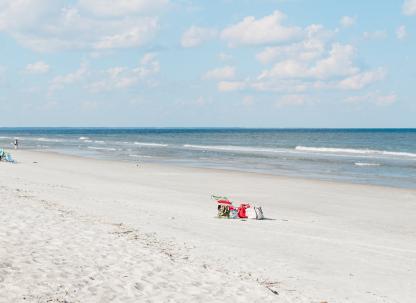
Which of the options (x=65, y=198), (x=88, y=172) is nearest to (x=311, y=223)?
(x=65, y=198)

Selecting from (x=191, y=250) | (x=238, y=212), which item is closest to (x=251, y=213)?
(x=238, y=212)

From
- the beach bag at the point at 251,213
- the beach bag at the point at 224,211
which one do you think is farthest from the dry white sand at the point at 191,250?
the beach bag at the point at 251,213

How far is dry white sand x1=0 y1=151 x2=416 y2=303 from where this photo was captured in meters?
8.62

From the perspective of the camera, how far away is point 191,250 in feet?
38.6

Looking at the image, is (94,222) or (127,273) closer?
(127,273)

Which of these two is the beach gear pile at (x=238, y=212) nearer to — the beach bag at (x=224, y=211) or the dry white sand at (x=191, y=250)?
the beach bag at (x=224, y=211)

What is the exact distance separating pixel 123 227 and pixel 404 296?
729 centimetres

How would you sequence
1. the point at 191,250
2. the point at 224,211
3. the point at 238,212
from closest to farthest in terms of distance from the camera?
the point at 191,250
the point at 224,211
the point at 238,212

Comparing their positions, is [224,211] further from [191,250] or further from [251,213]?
[191,250]

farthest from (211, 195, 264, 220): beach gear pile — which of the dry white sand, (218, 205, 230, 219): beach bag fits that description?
the dry white sand

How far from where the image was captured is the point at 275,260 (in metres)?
11.6

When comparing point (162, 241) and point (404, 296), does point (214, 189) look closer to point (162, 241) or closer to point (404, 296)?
point (162, 241)

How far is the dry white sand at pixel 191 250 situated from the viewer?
862cm

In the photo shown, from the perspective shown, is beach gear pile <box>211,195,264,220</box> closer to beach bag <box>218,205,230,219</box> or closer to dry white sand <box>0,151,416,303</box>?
beach bag <box>218,205,230,219</box>
